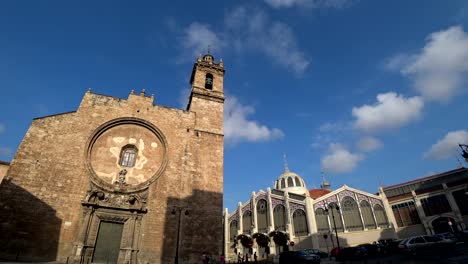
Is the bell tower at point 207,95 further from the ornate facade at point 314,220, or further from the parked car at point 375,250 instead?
the ornate facade at point 314,220

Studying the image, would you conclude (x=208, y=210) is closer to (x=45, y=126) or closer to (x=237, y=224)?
(x=45, y=126)

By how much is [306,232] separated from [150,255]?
98.0 ft

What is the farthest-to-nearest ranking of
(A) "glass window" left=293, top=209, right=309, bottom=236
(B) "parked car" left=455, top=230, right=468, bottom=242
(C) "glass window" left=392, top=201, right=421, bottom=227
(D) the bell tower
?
1. (A) "glass window" left=293, top=209, right=309, bottom=236
2. (C) "glass window" left=392, top=201, right=421, bottom=227
3. (D) the bell tower
4. (B) "parked car" left=455, top=230, right=468, bottom=242

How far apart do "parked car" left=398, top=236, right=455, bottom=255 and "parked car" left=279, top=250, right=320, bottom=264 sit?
6008mm

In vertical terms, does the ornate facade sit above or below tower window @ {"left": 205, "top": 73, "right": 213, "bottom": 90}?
below

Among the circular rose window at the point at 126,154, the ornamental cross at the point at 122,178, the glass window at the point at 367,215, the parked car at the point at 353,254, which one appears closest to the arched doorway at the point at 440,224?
the glass window at the point at 367,215

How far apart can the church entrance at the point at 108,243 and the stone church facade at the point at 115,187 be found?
5 cm

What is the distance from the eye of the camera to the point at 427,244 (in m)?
15.9

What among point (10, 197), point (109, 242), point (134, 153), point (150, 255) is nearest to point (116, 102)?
point (134, 153)

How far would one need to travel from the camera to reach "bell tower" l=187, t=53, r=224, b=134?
20673mm

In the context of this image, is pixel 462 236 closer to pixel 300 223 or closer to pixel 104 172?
pixel 300 223

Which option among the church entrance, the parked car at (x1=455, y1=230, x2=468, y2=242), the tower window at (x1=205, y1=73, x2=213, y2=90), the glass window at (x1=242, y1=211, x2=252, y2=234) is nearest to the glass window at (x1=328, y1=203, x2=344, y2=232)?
the glass window at (x1=242, y1=211, x2=252, y2=234)

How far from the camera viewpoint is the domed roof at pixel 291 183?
50281mm

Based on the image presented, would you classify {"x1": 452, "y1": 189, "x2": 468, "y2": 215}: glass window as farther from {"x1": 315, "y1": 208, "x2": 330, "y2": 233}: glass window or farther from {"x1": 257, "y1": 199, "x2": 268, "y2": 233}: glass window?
{"x1": 257, "y1": 199, "x2": 268, "y2": 233}: glass window
